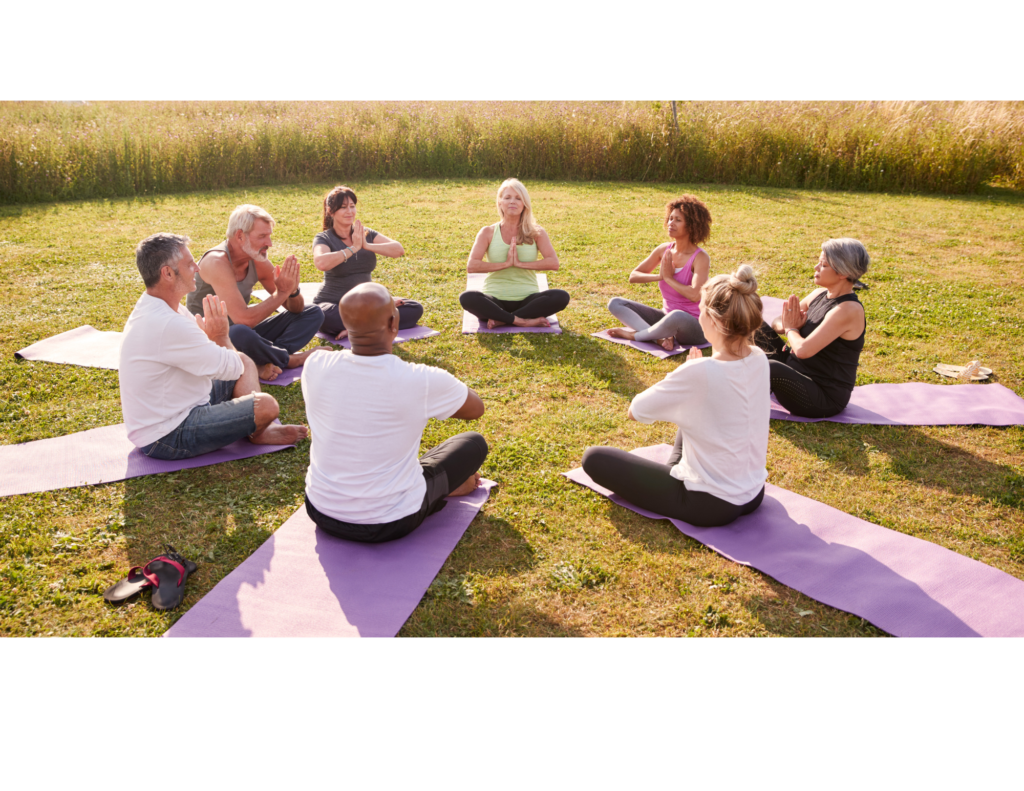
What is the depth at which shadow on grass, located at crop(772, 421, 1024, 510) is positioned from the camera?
3855mm

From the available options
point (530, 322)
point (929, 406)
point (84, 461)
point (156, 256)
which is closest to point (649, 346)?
point (530, 322)

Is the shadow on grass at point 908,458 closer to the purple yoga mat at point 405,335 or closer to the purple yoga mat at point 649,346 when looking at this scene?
the purple yoga mat at point 649,346

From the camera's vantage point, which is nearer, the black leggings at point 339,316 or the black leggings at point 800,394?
the black leggings at point 800,394

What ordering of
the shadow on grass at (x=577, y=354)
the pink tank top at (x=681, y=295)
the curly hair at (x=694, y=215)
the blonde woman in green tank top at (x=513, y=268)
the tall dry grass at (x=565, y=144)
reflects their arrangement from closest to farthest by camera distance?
the shadow on grass at (x=577, y=354) → the curly hair at (x=694, y=215) → the pink tank top at (x=681, y=295) → the blonde woman in green tank top at (x=513, y=268) → the tall dry grass at (x=565, y=144)

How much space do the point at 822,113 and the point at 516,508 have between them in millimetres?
13718

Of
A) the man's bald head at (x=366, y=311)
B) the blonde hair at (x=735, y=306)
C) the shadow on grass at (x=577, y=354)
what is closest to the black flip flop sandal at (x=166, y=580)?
the man's bald head at (x=366, y=311)

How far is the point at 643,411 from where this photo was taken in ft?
10.6

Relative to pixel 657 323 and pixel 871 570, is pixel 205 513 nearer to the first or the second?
pixel 871 570

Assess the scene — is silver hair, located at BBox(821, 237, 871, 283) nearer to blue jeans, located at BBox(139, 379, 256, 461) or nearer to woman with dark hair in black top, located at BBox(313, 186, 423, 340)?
woman with dark hair in black top, located at BBox(313, 186, 423, 340)

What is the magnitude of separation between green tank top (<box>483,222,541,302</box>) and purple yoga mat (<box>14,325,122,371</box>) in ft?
10.8

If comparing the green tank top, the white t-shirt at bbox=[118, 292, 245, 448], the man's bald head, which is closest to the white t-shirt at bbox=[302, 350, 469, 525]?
the man's bald head

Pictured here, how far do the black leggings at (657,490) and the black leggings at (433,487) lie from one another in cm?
65

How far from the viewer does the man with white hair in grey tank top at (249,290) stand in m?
4.77

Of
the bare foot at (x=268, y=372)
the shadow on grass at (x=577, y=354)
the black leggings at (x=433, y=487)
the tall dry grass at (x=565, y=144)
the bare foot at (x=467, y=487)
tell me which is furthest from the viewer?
the tall dry grass at (x=565, y=144)
